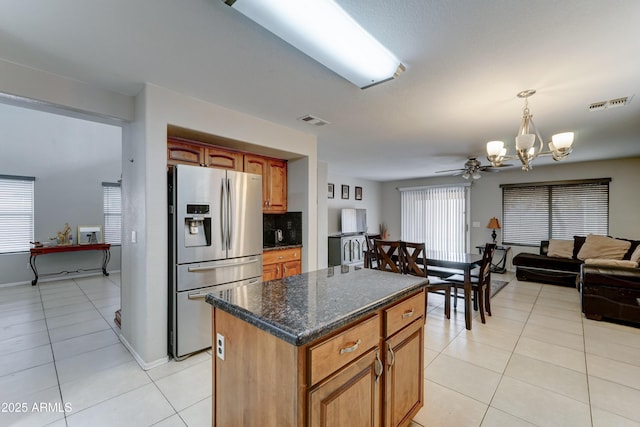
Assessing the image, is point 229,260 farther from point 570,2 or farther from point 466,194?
point 466,194

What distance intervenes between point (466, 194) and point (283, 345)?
7.27m

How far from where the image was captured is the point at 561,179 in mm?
5785

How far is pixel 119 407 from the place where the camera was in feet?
6.16

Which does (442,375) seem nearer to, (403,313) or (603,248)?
(403,313)

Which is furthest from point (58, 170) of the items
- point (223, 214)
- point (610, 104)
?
point (610, 104)

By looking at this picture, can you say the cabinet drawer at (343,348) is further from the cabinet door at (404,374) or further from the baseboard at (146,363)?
the baseboard at (146,363)

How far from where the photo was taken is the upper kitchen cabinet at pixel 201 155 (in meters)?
2.76

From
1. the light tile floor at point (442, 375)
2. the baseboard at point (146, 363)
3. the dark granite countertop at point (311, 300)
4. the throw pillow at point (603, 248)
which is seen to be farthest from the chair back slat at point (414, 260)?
the throw pillow at point (603, 248)

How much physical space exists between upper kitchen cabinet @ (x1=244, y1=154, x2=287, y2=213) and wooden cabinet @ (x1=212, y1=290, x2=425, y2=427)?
93.0 inches

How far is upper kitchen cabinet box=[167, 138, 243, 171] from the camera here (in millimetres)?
2756

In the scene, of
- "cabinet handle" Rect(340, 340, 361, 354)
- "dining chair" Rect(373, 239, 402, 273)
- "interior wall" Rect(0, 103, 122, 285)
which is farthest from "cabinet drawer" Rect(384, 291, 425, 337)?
"interior wall" Rect(0, 103, 122, 285)

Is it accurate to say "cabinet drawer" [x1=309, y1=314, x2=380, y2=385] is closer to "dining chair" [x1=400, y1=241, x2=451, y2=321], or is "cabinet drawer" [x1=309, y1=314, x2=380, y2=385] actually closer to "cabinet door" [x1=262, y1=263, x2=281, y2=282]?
"dining chair" [x1=400, y1=241, x2=451, y2=321]

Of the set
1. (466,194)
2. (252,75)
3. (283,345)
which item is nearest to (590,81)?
(252,75)

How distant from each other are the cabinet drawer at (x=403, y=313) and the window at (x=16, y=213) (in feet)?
23.5
